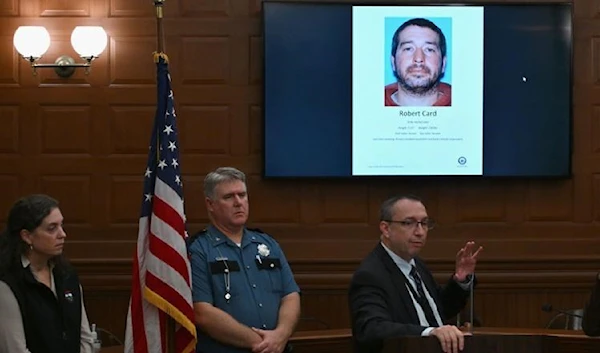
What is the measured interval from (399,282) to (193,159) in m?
3.24

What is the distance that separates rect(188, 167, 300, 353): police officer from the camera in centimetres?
472

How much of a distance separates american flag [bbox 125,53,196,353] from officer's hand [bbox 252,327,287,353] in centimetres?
29

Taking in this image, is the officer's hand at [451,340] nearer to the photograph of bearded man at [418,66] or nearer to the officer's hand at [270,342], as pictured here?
the officer's hand at [270,342]

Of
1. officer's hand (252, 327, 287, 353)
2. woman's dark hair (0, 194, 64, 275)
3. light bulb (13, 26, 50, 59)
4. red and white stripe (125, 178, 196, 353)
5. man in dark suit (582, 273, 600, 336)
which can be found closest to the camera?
man in dark suit (582, 273, 600, 336)

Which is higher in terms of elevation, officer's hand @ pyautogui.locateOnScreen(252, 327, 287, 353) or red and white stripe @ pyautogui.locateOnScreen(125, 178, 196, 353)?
red and white stripe @ pyautogui.locateOnScreen(125, 178, 196, 353)

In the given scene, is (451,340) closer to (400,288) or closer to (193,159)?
(400,288)

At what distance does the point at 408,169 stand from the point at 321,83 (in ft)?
2.66

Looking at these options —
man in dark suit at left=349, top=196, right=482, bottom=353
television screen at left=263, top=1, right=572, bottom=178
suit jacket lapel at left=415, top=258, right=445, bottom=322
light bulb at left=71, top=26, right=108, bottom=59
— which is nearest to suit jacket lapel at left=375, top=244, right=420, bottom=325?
man in dark suit at left=349, top=196, right=482, bottom=353

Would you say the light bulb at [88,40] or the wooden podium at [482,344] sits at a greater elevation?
the light bulb at [88,40]

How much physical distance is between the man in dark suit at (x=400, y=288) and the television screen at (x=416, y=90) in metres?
2.71

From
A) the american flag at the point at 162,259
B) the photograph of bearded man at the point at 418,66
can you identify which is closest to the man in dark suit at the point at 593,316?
the american flag at the point at 162,259

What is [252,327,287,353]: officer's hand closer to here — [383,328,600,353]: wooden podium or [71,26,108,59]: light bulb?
[383,328,600,353]: wooden podium

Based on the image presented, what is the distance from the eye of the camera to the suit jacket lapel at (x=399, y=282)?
447cm

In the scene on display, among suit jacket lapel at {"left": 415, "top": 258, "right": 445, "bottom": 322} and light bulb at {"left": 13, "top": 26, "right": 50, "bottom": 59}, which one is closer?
suit jacket lapel at {"left": 415, "top": 258, "right": 445, "bottom": 322}
